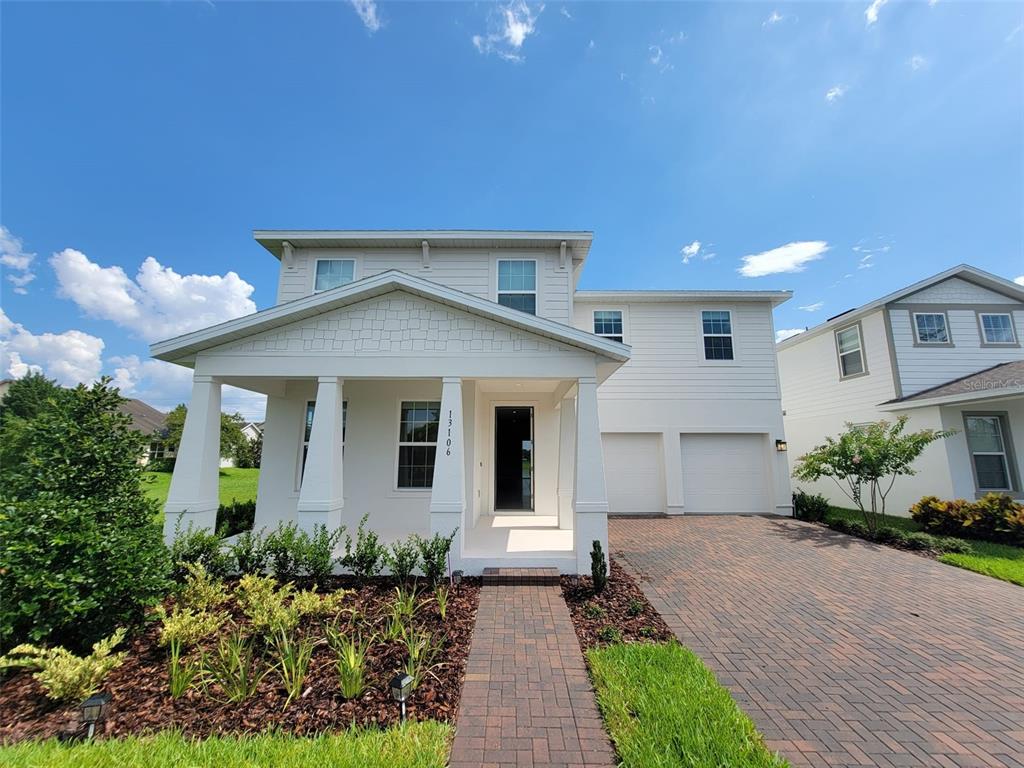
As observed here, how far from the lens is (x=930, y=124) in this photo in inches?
353

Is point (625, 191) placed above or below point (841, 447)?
above

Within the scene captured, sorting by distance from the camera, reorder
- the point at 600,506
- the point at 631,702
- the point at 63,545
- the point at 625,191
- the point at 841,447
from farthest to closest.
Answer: the point at 625,191
the point at 841,447
the point at 600,506
the point at 63,545
the point at 631,702

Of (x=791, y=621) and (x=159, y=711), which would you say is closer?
(x=159, y=711)

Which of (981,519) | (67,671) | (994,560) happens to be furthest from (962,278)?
(67,671)

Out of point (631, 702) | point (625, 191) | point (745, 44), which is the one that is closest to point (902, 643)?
point (631, 702)

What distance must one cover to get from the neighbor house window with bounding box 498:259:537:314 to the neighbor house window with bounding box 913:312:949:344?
11985mm

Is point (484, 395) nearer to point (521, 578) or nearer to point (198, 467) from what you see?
point (521, 578)

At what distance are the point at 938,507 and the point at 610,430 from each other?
780 centimetres

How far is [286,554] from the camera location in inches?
225

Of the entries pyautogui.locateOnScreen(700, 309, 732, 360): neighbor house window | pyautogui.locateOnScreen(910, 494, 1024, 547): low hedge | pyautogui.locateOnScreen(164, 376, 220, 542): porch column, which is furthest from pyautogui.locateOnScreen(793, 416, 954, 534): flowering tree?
pyautogui.locateOnScreen(164, 376, 220, 542): porch column

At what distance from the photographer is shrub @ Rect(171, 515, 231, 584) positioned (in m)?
5.43

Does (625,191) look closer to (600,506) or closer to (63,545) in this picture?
(600,506)

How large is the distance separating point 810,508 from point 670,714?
10952mm

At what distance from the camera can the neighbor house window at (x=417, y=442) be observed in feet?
26.8
